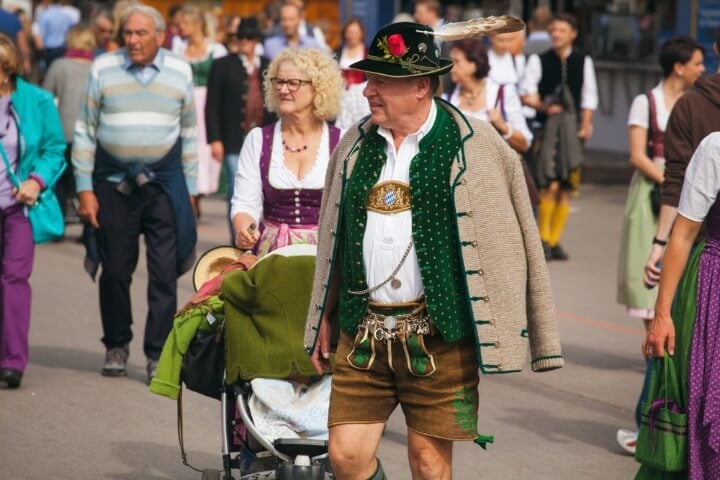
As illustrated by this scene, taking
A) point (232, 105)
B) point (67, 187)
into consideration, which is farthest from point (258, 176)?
point (232, 105)

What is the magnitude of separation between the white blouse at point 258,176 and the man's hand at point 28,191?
209 centimetres

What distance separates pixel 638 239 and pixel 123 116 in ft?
9.31

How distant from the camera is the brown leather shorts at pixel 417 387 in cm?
488

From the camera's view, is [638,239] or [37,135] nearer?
[37,135]

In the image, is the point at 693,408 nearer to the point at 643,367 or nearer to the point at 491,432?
the point at 491,432

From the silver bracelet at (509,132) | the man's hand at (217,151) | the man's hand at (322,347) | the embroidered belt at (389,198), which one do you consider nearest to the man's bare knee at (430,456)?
the man's hand at (322,347)

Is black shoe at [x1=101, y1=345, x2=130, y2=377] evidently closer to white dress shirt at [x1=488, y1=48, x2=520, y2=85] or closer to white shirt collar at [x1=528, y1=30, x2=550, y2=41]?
white dress shirt at [x1=488, y1=48, x2=520, y2=85]

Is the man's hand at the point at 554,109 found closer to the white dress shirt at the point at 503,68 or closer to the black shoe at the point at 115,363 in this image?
the white dress shirt at the point at 503,68

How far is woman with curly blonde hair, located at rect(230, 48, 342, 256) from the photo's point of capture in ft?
21.3

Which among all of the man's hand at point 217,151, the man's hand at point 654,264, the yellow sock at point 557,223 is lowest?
the yellow sock at point 557,223

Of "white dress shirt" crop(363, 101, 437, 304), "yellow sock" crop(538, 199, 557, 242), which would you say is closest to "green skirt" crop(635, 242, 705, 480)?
"white dress shirt" crop(363, 101, 437, 304)

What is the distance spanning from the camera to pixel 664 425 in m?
5.29

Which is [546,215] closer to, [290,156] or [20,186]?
[20,186]

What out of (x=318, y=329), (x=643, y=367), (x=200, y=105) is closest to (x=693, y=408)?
(x=318, y=329)
